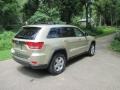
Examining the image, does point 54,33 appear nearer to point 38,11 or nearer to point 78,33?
point 78,33

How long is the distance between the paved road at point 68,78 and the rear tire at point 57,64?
194 millimetres

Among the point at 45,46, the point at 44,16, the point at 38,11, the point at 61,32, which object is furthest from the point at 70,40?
the point at 38,11

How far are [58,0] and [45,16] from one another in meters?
6.33

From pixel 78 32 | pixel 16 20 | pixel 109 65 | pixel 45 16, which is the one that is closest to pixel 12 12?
pixel 16 20

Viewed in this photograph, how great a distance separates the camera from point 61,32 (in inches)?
256

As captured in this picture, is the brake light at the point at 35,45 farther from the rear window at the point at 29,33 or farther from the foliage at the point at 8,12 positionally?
the foliage at the point at 8,12

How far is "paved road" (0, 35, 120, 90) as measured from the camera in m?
5.16

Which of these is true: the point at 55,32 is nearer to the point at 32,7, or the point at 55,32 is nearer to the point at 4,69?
the point at 4,69

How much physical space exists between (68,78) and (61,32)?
1.82m

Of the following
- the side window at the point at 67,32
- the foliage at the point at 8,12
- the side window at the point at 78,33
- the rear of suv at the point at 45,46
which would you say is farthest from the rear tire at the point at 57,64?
the foliage at the point at 8,12

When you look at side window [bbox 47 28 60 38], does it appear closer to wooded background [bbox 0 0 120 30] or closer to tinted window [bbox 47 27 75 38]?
tinted window [bbox 47 27 75 38]

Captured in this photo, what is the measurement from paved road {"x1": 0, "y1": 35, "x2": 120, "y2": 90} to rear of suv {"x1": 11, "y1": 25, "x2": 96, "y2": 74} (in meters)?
0.49

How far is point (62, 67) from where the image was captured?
6.50 metres

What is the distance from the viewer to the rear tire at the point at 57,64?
598 centimetres
